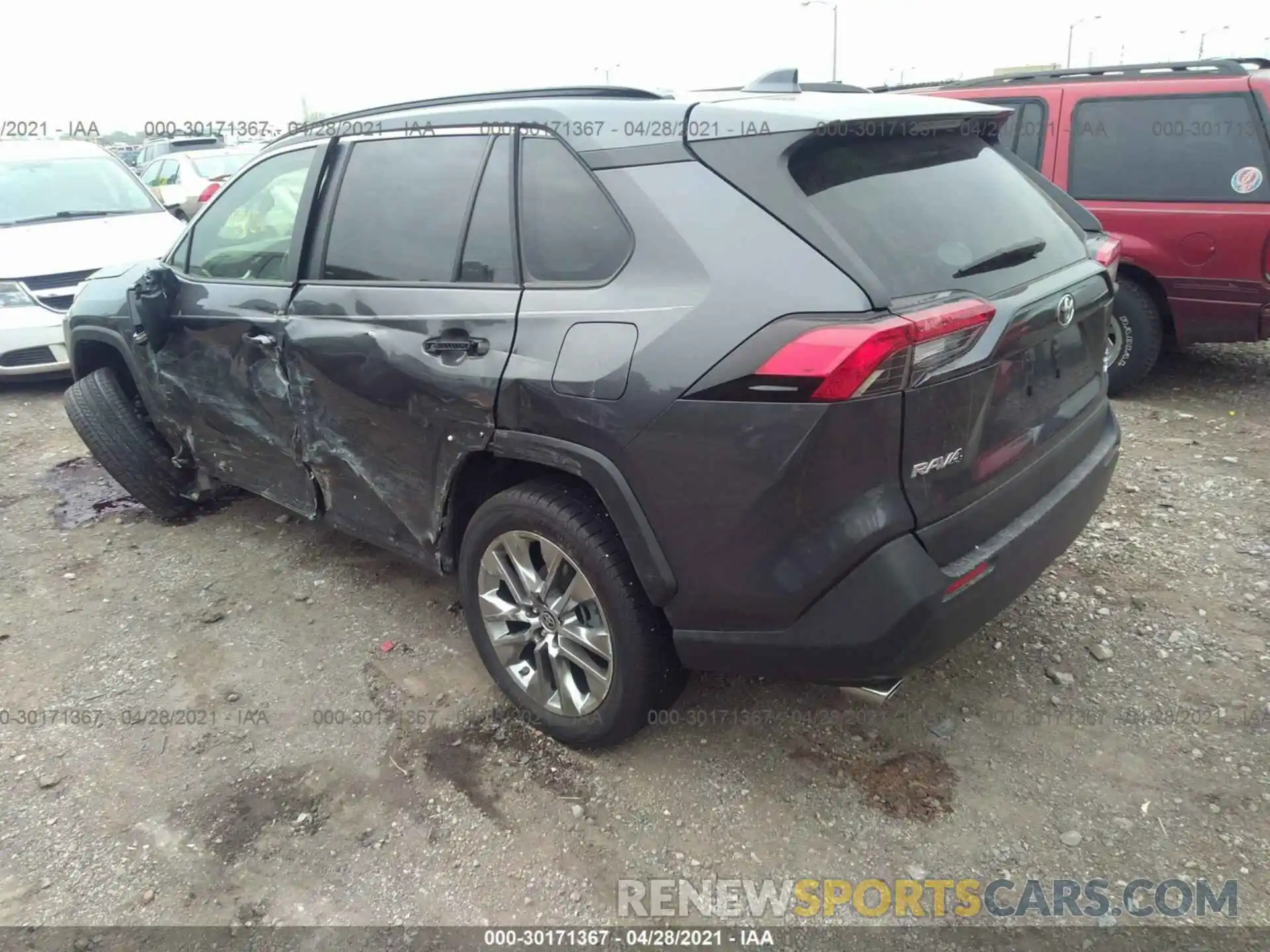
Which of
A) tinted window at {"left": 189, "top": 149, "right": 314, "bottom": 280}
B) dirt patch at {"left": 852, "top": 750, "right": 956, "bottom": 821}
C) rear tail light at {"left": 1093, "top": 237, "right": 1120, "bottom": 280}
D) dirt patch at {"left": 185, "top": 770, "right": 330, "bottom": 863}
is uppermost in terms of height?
tinted window at {"left": 189, "top": 149, "right": 314, "bottom": 280}

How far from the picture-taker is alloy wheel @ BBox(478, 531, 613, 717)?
2510 millimetres

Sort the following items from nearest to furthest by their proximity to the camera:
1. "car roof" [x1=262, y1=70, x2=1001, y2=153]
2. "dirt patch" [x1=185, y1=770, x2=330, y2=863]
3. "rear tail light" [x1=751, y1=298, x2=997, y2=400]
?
"rear tail light" [x1=751, y1=298, x2=997, y2=400] → "car roof" [x1=262, y1=70, x2=1001, y2=153] → "dirt patch" [x1=185, y1=770, x2=330, y2=863]

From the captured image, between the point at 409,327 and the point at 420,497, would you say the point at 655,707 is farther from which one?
the point at 409,327

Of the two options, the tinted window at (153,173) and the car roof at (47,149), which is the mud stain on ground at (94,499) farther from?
the tinted window at (153,173)

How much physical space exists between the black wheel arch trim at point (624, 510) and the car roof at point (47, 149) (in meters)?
8.07

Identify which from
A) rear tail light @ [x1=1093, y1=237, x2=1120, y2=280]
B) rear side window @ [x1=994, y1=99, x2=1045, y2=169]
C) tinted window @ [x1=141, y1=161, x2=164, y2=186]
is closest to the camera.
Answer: rear tail light @ [x1=1093, y1=237, x2=1120, y2=280]

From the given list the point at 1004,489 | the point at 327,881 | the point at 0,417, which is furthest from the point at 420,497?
the point at 0,417

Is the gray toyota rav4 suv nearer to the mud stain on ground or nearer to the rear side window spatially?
the mud stain on ground

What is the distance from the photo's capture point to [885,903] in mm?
2184

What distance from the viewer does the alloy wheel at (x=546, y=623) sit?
8.23 feet

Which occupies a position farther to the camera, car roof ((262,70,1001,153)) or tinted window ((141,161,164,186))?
tinted window ((141,161,164,186))

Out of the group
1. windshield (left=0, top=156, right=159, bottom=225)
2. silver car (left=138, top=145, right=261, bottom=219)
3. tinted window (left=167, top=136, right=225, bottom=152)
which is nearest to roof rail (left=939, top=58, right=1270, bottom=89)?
windshield (left=0, top=156, right=159, bottom=225)

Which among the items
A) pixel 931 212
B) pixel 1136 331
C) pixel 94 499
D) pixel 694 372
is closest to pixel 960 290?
pixel 931 212

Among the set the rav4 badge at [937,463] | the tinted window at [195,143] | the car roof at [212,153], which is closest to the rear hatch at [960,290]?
the rav4 badge at [937,463]
